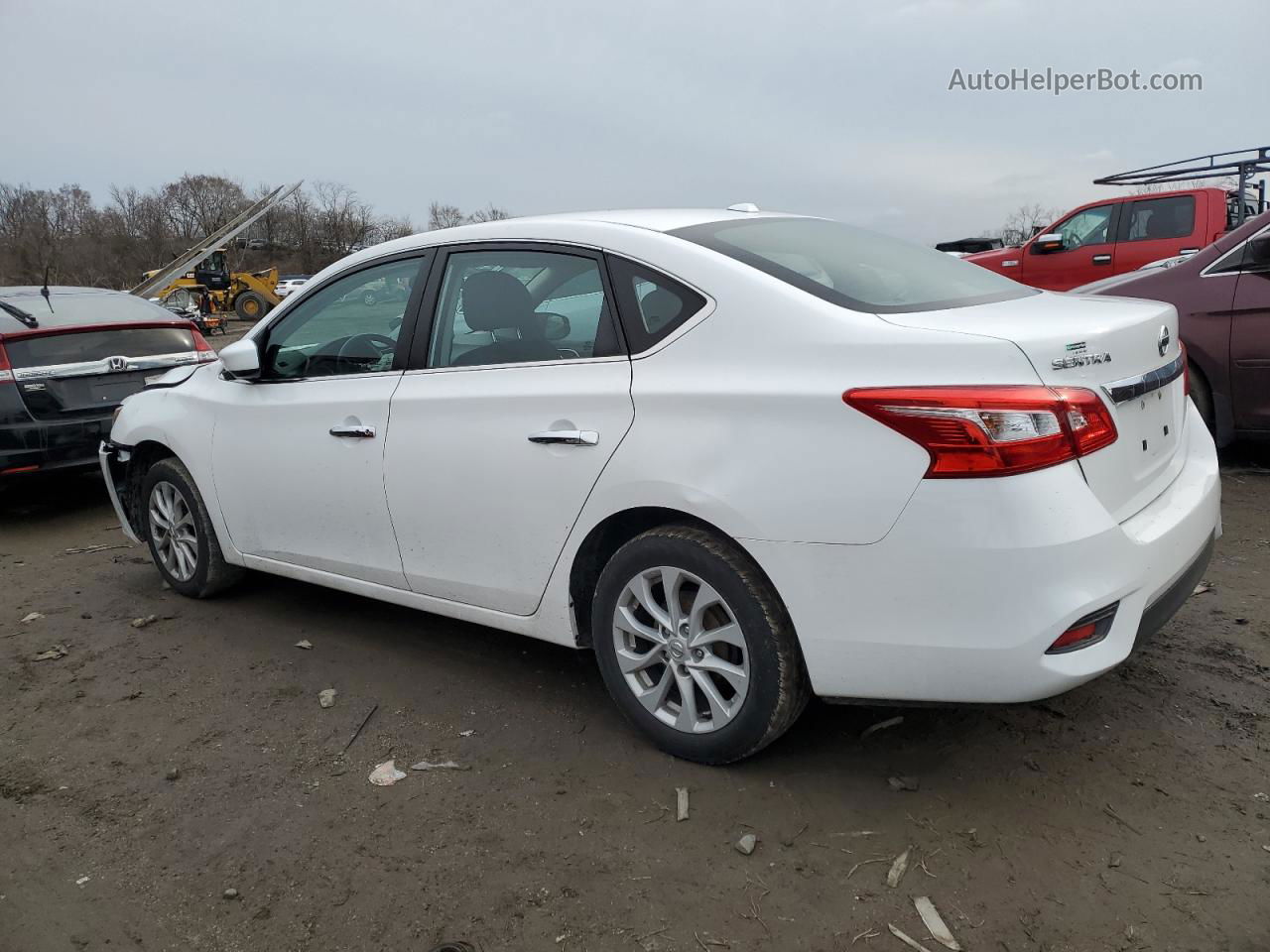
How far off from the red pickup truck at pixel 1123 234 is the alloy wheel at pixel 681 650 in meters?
9.72

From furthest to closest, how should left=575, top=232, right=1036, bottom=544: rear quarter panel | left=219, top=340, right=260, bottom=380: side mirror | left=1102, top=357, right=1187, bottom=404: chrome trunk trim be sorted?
left=219, top=340, right=260, bottom=380: side mirror < left=1102, top=357, right=1187, bottom=404: chrome trunk trim < left=575, top=232, right=1036, bottom=544: rear quarter panel

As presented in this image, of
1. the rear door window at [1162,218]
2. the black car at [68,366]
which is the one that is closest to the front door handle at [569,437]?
the black car at [68,366]

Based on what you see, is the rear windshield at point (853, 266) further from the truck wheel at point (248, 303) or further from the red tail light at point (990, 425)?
the truck wheel at point (248, 303)

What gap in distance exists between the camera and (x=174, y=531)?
482 cm

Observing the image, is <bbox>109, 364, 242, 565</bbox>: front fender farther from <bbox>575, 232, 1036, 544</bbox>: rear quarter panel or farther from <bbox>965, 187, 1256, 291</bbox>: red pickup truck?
<bbox>965, 187, 1256, 291</bbox>: red pickup truck

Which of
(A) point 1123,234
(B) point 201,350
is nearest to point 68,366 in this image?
(B) point 201,350

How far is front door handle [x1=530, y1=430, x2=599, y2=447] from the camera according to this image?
2.98 metres

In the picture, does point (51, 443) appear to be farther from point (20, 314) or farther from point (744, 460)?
point (744, 460)

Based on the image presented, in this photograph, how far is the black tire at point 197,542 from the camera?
4.62m

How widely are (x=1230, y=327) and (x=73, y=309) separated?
7.30m

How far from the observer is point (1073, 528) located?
2389mm

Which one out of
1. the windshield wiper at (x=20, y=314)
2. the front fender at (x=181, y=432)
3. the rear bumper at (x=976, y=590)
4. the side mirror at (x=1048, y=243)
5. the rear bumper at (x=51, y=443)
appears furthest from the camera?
the side mirror at (x=1048, y=243)

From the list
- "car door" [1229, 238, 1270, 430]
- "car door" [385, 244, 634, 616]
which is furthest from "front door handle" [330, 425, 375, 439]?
→ "car door" [1229, 238, 1270, 430]

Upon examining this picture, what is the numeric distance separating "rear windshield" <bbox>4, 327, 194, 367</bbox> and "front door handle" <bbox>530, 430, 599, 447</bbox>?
4.71 m
